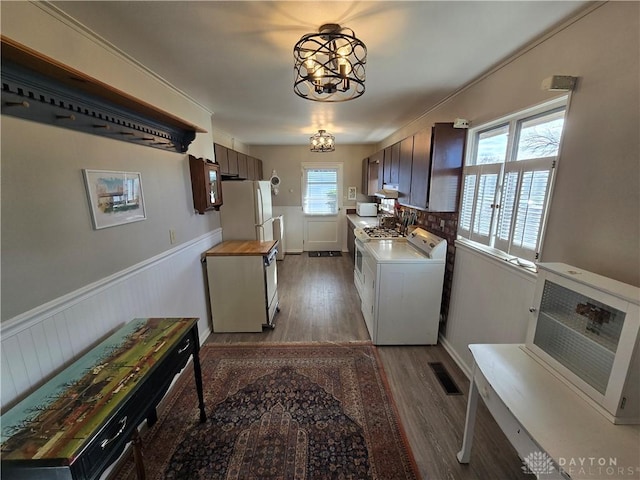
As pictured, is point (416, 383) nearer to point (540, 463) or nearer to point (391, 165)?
point (540, 463)

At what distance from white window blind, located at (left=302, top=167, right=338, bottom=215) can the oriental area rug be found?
4105 mm

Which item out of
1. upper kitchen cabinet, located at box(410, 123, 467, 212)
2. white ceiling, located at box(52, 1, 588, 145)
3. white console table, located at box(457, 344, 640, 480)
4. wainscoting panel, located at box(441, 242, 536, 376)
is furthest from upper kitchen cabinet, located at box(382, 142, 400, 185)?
white console table, located at box(457, 344, 640, 480)

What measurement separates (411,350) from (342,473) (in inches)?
55.2

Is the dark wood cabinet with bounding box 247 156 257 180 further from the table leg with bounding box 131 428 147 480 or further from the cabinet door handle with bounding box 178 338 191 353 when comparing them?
the table leg with bounding box 131 428 147 480

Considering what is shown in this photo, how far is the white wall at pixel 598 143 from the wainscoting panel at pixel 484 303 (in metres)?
0.31

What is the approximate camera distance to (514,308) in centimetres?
175

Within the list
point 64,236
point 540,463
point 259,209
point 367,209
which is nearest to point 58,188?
point 64,236

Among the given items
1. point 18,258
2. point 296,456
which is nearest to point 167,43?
point 18,258

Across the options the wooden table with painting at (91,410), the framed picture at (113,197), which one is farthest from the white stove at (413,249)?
the framed picture at (113,197)

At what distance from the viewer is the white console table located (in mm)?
811

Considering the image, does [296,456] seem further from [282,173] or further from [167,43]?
[282,173]

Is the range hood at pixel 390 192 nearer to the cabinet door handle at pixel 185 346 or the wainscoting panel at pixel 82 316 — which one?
the wainscoting panel at pixel 82 316

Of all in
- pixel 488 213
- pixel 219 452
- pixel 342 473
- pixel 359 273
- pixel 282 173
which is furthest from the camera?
pixel 282 173

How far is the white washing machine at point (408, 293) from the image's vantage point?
251 cm
